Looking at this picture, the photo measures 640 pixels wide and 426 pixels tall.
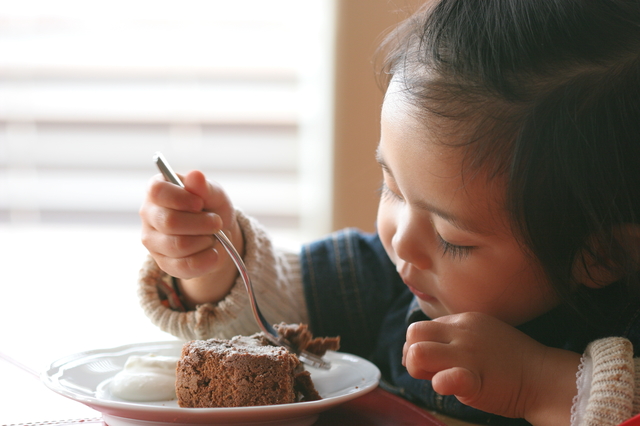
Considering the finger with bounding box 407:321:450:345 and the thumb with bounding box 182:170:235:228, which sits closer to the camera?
the finger with bounding box 407:321:450:345

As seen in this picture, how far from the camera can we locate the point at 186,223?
63 centimetres

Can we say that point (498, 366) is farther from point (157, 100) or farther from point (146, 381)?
point (157, 100)

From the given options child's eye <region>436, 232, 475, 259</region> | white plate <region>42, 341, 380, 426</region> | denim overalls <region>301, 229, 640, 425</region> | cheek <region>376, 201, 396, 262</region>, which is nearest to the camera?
white plate <region>42, 341, 380, 426</region>

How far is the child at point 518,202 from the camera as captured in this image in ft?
1.69

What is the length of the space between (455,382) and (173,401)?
0.25 metres

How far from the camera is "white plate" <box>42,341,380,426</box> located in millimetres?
460

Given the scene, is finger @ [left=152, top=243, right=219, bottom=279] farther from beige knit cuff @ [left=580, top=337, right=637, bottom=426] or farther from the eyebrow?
beige knit cuff @ [left=580, top=337, right=637, bottom=426]

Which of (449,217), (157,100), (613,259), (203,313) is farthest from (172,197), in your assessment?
(157,100)

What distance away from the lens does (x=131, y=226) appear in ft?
5.54

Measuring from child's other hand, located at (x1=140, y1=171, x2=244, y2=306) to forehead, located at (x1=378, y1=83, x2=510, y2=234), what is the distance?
201mm

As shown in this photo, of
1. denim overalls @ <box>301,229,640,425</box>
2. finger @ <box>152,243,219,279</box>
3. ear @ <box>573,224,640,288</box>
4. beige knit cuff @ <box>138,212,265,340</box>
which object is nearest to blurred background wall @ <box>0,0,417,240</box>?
denim overalls @ <box>301,229,640,425</box>

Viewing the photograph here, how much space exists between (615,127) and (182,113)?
4.09 ft

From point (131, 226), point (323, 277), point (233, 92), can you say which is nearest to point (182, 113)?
point (233, 92)

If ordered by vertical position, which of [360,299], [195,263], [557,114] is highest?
[557,114]
